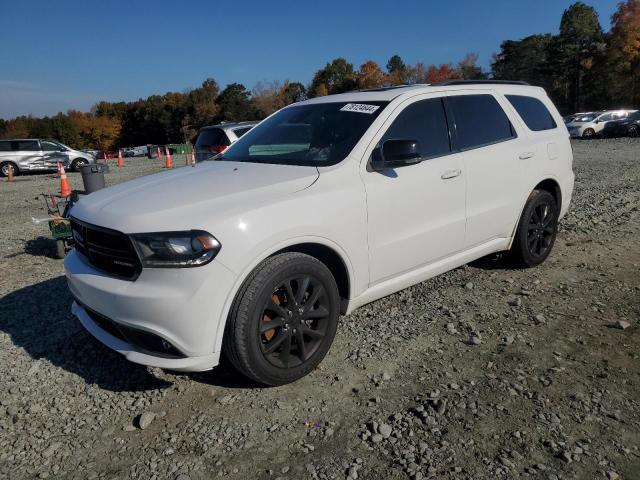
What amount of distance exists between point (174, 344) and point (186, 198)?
0.84 metres

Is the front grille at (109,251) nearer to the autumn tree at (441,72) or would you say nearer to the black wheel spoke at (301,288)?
the black wheel spoke at (301,288)

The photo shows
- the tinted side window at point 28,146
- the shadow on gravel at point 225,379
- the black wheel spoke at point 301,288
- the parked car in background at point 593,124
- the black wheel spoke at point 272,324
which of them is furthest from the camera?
the parked car in background at point 593,124

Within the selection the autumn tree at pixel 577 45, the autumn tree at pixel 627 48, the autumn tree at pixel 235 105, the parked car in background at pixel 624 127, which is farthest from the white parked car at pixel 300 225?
the autumn tree at pixel 235 105

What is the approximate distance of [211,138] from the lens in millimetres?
10750

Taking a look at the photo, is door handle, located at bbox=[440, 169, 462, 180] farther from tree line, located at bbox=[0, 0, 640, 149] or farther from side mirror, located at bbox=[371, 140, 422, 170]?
tree line, located at bbox=[0, 0, 640, 149]

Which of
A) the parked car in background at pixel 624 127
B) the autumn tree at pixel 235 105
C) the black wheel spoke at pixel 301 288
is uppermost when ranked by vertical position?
the autumn tree at pixel 235 105

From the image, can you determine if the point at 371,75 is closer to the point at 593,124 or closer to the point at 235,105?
the point at 235,105

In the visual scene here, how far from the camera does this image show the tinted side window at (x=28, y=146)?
20531mm

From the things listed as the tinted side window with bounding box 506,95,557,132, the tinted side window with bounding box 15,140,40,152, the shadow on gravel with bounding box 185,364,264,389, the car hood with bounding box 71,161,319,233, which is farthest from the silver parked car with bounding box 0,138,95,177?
the shadow on gravel with bounding box 185,364,264,389

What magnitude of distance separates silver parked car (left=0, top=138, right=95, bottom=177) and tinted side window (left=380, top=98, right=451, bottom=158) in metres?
19.6

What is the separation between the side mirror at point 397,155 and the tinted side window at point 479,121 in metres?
0.88

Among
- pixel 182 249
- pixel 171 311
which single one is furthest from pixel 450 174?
pixel 171 311

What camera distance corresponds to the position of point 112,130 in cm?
8362

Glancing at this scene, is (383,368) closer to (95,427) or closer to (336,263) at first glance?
(336,263)
